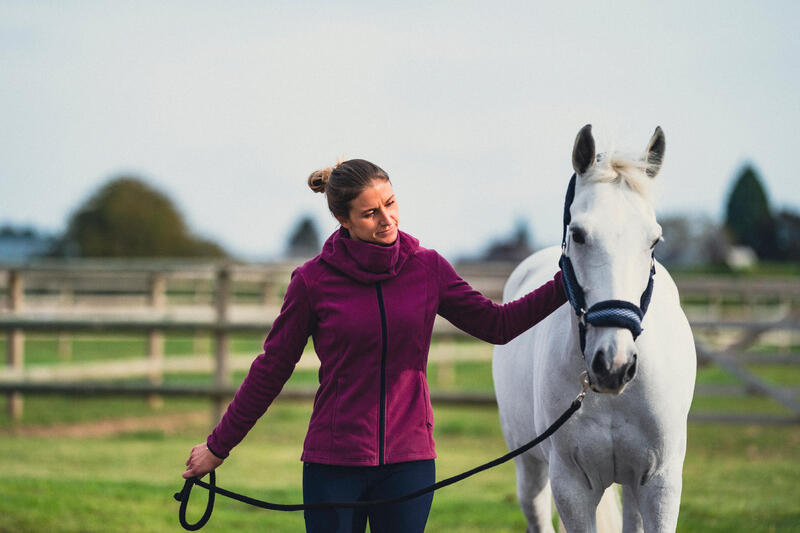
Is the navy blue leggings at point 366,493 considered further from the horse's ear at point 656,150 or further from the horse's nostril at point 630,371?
the horse's ear at point 656,150

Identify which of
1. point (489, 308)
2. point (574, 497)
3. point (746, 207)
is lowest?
point (574, 497)

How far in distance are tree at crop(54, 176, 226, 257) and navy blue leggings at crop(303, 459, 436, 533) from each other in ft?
168

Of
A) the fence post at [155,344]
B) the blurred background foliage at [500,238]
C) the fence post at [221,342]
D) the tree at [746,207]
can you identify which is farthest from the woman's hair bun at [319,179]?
the tree at [746,207]

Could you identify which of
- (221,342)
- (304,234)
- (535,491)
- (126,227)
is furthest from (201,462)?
(304,234)

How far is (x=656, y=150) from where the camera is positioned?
2.63 meters

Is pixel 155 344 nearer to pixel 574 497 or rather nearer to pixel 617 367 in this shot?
pixel 574 497

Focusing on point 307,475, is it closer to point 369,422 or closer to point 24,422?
point 369,422

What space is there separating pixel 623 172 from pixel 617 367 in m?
0.61

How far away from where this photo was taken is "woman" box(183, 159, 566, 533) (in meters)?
2.40

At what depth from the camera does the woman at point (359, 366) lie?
94.3 inches

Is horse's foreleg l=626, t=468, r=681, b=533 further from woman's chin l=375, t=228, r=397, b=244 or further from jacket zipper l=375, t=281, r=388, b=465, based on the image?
woman's chin l=375, t=228, r=397, b=244

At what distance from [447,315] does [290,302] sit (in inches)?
19.2

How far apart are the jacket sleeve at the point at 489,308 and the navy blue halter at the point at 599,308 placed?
141 mm

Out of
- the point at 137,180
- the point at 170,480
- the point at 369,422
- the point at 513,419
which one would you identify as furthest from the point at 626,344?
the point at 137,180
